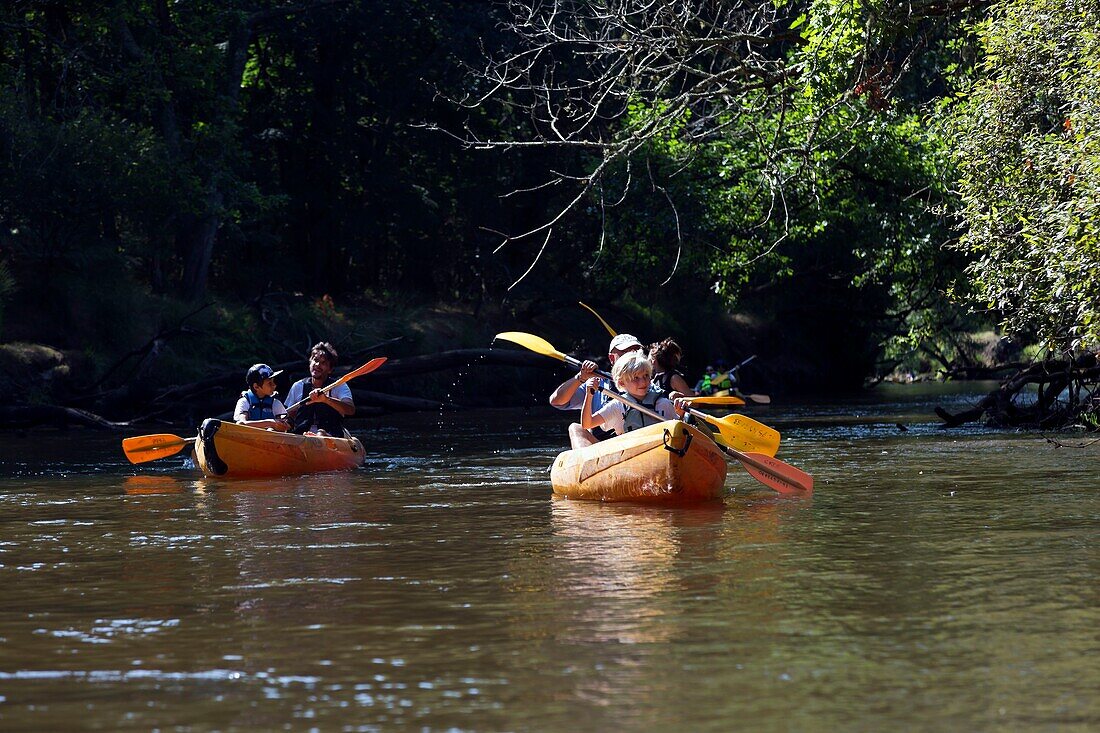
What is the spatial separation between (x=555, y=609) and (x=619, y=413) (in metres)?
4.85

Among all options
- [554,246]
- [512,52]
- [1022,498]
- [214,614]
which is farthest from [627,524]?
[554,246]

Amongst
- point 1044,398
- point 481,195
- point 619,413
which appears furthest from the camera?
point 481,195

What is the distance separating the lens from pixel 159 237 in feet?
78.7

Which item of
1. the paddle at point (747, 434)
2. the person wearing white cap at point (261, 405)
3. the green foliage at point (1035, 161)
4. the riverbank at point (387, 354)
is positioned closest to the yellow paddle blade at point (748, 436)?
the paddle at point (747, 434)

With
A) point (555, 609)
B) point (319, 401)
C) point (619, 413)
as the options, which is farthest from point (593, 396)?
point (555, 609)

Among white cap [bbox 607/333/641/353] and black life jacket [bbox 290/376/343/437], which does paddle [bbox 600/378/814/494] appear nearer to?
white cap [bbox 607/333/641/353]

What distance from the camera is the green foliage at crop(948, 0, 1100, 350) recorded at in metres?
11.3

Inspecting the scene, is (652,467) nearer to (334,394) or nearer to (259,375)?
(259,375)

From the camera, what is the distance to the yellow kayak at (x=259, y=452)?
1267 cm

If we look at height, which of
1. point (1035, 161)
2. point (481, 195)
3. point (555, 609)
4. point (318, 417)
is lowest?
point (555, 609)

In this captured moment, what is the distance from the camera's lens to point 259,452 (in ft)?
42.1

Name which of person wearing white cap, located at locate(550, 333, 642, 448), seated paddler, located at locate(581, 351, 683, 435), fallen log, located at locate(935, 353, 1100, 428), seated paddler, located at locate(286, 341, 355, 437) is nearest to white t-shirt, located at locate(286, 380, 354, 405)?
seated paddler, located at locate(286, 341, 355, 437)

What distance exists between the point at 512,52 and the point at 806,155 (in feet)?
44.7

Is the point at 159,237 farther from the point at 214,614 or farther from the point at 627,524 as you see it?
the point at 214,614
